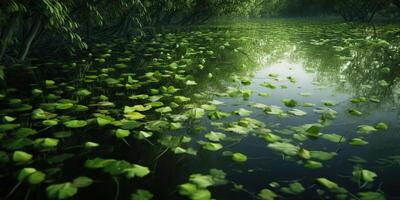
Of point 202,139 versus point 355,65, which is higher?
point 355,65

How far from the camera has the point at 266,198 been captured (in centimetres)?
239

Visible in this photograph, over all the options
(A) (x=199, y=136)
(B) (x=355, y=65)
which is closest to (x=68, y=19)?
(A) (x=199, y=136)

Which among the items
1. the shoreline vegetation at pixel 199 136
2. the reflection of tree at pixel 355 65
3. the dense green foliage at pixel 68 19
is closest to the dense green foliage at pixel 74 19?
the dense green foliage at pixel 68 19

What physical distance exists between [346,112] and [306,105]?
0.51 m

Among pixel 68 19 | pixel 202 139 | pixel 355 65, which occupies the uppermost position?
pixel 68 19

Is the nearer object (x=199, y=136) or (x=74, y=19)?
(x=199, y=136)

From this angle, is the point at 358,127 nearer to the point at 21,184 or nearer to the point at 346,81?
the point at 346,81

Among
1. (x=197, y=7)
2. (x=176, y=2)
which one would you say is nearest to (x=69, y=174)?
(x=176, y=2)

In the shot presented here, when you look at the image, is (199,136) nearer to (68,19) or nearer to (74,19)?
(68,19)

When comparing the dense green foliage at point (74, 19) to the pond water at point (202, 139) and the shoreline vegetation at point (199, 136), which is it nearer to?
the shoreline vegetation at point (199, 136)

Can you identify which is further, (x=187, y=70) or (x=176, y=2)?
(x=176, y=2)

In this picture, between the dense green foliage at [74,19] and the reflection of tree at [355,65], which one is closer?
the reflection of tree at [355,65]

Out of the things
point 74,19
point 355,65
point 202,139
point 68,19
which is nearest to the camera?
point 202,139

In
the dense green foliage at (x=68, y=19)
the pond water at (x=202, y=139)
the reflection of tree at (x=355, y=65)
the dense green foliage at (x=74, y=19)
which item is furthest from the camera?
the dense green foliage at (x=74, y=19)
